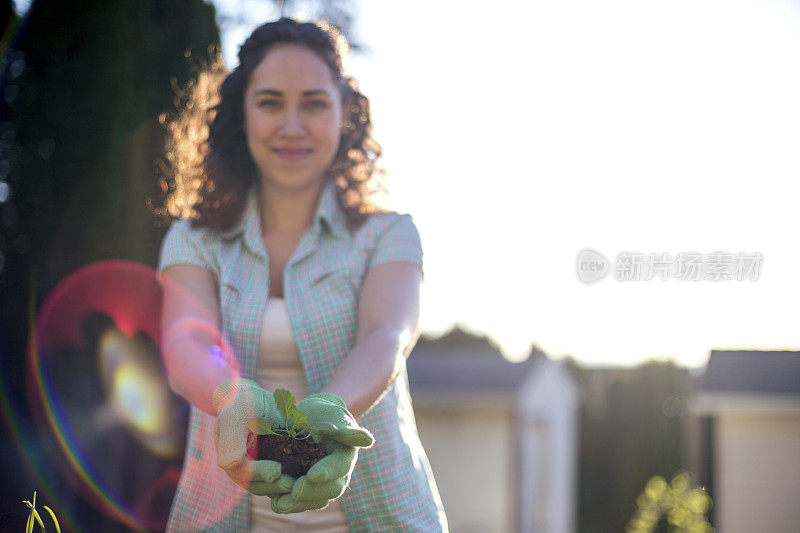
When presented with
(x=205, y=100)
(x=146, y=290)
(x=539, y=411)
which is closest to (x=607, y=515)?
(x=539, y=411)

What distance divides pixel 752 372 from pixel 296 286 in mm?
7857

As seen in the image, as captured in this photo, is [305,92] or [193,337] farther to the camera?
[305,92]

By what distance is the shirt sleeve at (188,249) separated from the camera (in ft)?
6.29

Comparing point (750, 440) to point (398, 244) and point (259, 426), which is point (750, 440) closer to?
point (398, 244)

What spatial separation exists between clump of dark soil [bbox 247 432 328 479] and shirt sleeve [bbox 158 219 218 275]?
0.68 meters

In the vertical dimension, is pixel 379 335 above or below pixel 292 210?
below

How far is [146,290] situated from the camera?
4891mm

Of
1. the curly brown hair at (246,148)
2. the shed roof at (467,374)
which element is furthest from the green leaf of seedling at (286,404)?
the shed roof at (467,374)

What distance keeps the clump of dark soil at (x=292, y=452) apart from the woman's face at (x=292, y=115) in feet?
2.72

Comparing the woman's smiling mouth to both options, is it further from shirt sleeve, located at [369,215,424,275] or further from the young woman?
shirt sleeve, located at [369,215,424,275]

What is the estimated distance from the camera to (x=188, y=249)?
193cm

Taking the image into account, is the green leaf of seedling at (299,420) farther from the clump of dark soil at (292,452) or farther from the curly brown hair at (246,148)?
the curly brown hair at (246,148)

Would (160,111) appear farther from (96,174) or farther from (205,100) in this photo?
(205,100)

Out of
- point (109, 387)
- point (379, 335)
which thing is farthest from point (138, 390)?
point (379, 335)
